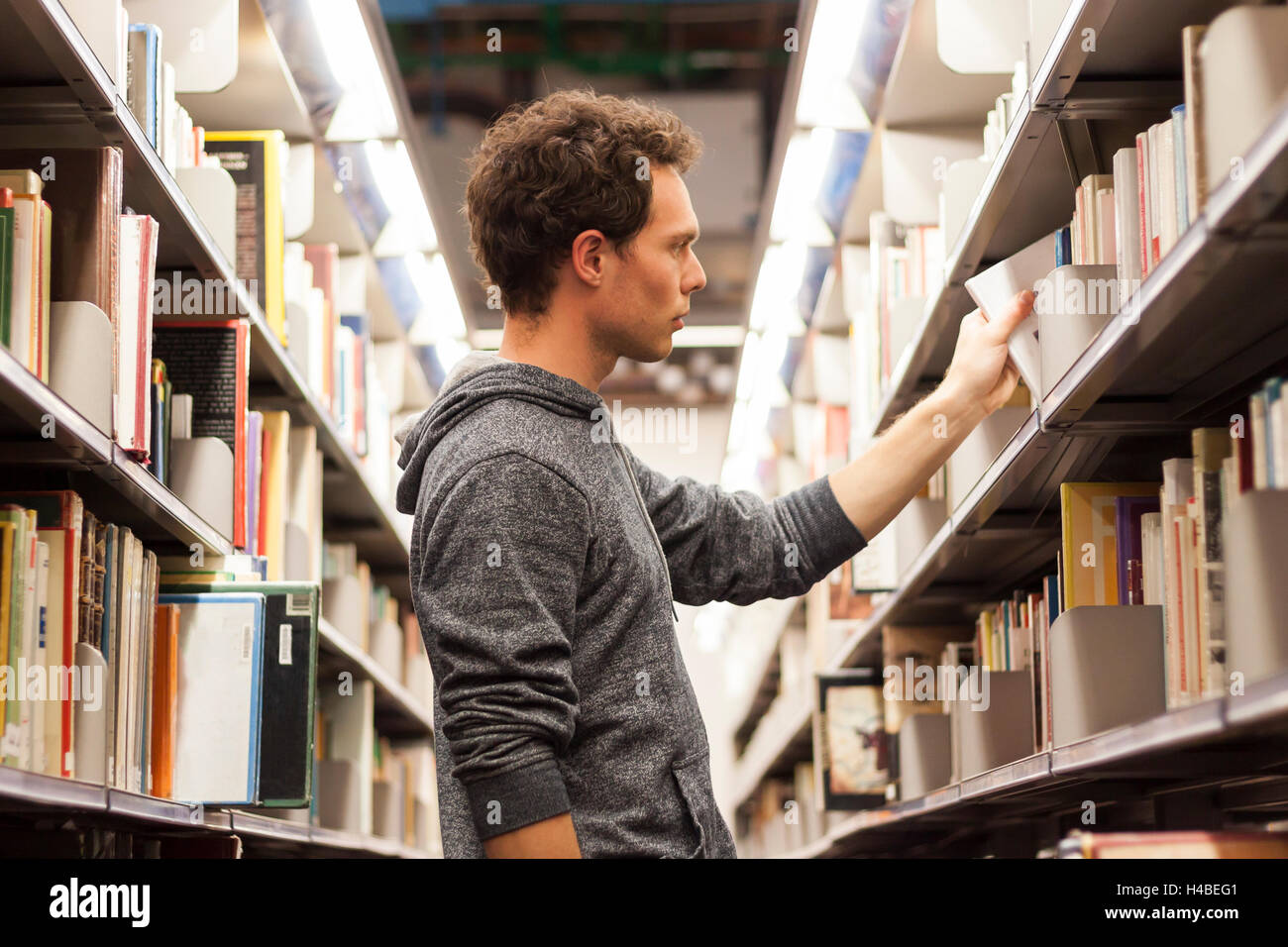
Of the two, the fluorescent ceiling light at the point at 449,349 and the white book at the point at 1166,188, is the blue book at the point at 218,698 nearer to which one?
the white book at the point at 1166,188

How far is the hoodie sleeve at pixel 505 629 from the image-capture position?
1.38 m

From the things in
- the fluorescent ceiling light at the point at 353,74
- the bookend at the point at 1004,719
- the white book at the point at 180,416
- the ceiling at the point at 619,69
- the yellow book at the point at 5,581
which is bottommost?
the bookend at the point at 1004,719

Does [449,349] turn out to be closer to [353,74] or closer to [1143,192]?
[353,74]

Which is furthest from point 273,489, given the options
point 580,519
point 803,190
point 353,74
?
point 803,190

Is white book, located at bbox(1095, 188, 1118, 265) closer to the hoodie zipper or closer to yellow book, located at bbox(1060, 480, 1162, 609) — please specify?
yellow book, located at bbox(1060, 480, 1162, 609)

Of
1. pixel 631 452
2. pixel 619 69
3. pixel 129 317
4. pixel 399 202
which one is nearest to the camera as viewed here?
pixel 129 317

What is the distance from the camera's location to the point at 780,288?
4316mm

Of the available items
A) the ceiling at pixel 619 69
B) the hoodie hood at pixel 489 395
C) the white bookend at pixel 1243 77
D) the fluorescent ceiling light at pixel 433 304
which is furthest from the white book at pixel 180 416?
the ceiling at pixel 619 69

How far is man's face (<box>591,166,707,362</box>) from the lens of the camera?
1.72 m

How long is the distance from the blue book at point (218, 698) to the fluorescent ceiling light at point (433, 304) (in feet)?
7.29

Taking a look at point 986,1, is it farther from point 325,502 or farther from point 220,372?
point 325,502

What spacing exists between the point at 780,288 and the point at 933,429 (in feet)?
8.02
